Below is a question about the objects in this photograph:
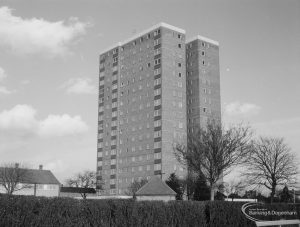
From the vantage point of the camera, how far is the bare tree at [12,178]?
9225cm

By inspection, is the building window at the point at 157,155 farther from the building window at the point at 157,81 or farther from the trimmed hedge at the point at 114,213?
the trimmed hedge at the point at 114,213

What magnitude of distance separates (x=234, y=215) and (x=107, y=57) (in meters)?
121

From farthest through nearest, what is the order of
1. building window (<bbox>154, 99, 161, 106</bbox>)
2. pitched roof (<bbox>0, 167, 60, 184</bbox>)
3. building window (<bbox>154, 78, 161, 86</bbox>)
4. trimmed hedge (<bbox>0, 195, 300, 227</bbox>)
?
building window (<bbox>154, 78, 161, 86</bbox>), building window (<bbox>154, 99, 161, 106</bbox>), pitched roof (<bbox>0, 167, 60, 184</bbox>), trimmed hedge (<bbox>0, 195, 300, 227</bbox>)

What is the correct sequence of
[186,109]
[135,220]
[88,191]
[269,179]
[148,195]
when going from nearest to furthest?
[135,220], [148,195], [269,179], [186,109], [88,191]

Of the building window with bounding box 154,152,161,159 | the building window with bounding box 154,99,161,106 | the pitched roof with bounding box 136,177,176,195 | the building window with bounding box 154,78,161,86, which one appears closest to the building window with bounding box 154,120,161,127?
the building window with bounding box 154,99,161,106

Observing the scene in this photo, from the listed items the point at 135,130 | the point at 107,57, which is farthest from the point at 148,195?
the point at 107,57

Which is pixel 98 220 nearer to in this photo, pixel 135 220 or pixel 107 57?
pixel 135 220

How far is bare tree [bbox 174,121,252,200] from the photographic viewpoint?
47.2m

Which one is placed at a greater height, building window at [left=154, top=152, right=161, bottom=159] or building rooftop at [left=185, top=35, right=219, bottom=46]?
building rooftop at [left=185, top=35, right=219, bottom=46]

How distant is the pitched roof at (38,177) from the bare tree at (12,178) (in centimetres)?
122

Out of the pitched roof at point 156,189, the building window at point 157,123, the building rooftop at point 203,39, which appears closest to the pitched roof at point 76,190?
the building window at point 157,123

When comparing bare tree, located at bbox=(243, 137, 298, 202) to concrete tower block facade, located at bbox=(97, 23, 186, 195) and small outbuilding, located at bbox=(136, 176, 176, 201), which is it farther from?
concrete tower block facade, located at bbox=(97, 23, 186, 195)

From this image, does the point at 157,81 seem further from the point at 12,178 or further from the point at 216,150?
Result: the point at 216,150

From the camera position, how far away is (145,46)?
128125mm
